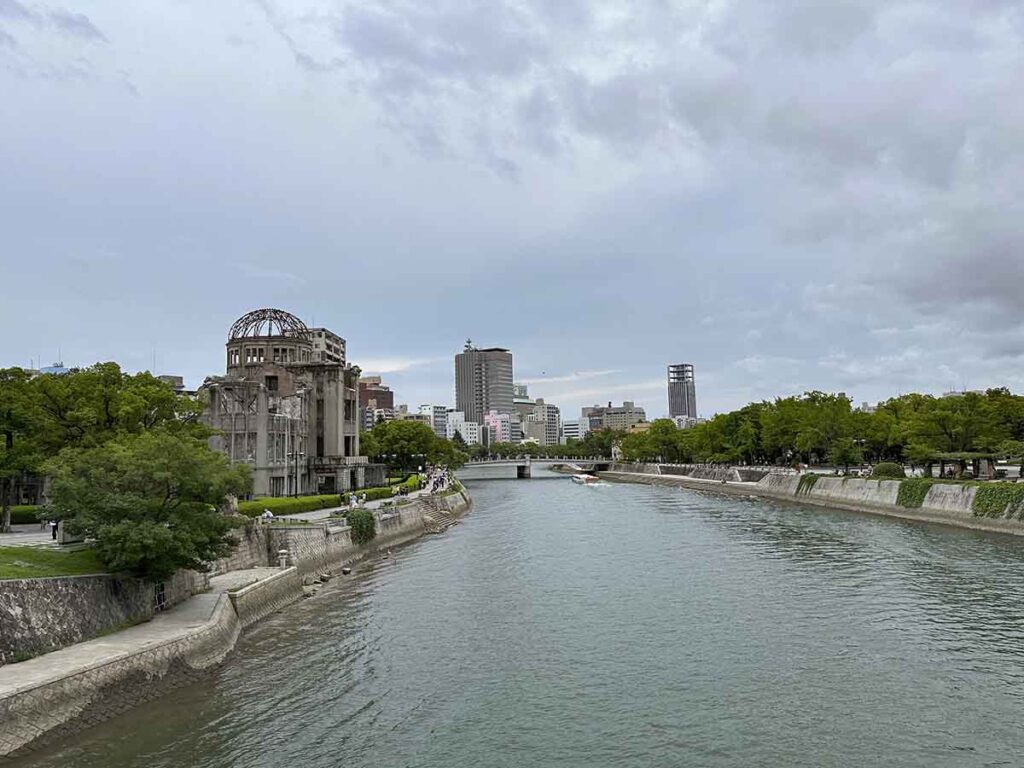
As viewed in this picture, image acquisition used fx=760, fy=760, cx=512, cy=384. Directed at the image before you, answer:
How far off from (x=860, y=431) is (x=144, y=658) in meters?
105

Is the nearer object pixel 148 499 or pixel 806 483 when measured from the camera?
pixel 148 499

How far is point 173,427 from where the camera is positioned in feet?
150

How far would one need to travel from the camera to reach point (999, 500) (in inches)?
2408

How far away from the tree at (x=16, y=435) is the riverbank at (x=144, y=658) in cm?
1373

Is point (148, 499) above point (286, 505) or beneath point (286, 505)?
above

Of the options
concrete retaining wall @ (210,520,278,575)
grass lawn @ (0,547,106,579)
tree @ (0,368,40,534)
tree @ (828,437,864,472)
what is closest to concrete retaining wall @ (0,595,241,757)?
grass lawn @ (0,547,106,579)

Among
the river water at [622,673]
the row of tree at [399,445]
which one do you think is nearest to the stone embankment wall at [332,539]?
the river water at [622,673]

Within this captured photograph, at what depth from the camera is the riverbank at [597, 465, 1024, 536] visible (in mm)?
63969

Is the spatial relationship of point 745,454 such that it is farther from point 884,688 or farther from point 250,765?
point 250,765

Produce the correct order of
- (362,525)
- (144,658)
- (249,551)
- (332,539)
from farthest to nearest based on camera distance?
(362,525)
(332,539)
(249,551)
(144,658)

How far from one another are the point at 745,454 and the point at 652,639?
11846 centimetres

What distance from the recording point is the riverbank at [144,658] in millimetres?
19953

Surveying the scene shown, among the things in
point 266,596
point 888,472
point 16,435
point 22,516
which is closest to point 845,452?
point 888,472

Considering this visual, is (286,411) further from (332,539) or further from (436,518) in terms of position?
(332,539)
